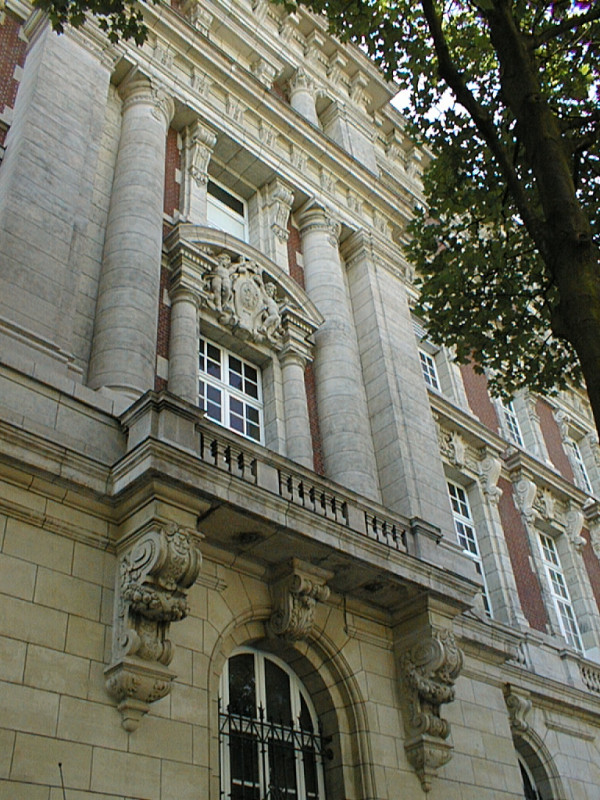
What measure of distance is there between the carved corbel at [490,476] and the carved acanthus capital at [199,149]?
10033mm

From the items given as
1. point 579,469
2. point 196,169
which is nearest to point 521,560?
point 579,469

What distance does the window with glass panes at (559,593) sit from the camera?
21.0 metres

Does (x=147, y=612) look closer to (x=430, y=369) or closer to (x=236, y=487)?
(x=236, y=487)

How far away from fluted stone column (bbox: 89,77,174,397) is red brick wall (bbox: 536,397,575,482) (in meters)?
16.0

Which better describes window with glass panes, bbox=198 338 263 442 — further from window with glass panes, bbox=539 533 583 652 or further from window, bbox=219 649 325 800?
window with glass panes, bbox=539 533 583 652

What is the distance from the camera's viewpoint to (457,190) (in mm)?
15398

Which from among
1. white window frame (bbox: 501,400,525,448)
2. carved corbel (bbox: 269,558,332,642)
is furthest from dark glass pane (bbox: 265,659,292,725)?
white window frame (bbox: 501,400,525,448)

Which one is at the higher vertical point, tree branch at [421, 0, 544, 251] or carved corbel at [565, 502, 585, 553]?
carved corbel at [565, 502, 585, 553]

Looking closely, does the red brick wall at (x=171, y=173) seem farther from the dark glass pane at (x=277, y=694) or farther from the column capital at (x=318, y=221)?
the dark glass pane at (x=277, y=694)

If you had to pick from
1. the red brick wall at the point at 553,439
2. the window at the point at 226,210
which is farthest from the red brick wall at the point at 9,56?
the red brick wall at the point at 553,439

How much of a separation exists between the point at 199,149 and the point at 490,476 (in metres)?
10.8

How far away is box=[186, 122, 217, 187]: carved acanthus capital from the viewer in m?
18.1

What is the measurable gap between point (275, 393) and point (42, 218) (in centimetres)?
558

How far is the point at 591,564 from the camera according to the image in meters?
23.7
